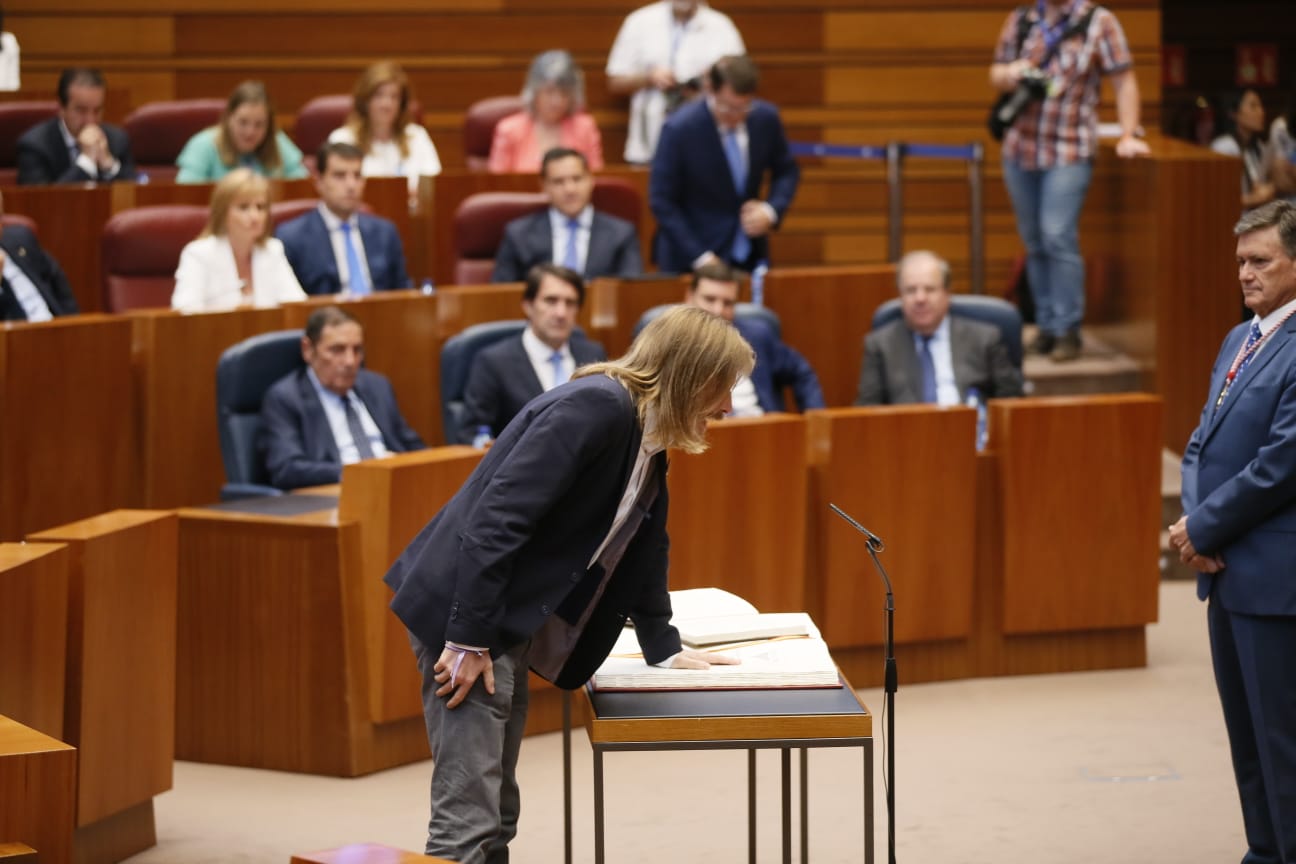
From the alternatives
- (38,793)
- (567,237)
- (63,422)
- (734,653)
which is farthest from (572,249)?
(38,793)

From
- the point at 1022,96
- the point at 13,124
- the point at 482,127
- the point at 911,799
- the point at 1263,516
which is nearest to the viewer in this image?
the point at 1263,516

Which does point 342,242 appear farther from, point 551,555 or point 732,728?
point 732,728

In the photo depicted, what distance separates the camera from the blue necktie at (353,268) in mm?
5375

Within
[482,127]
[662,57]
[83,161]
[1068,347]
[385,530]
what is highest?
[662,57]

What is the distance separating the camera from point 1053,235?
19.2 ft

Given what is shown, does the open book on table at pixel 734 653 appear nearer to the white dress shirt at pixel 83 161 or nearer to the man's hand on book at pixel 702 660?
the man's hand on book at pixel 702 660

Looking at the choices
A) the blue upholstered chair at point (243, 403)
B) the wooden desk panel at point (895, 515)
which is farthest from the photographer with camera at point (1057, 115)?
the blue upholstered chair at point (243, 403)

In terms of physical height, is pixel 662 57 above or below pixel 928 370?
above

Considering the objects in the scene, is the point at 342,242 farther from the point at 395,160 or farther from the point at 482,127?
the point at 482,127

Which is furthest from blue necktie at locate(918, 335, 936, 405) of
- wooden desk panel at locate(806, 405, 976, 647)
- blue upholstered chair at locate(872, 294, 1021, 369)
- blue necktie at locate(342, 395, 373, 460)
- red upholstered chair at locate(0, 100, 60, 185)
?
red upholstered chair at locate(0, 100, 60, 185)

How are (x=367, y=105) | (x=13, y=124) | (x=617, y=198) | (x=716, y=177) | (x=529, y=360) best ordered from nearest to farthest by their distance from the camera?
(x=529, y=360) → (x=716, y=177) → (x=617, y=198) → (x=367, y=105) → (x=13, y=124)

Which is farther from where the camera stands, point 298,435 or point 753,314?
point 753,314

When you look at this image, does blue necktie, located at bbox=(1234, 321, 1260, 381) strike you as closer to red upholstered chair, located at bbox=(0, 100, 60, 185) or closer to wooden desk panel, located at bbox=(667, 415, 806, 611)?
wooden desk panel, located at bbox=(667, 415, 806, 611)

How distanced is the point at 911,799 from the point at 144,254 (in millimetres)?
2766
